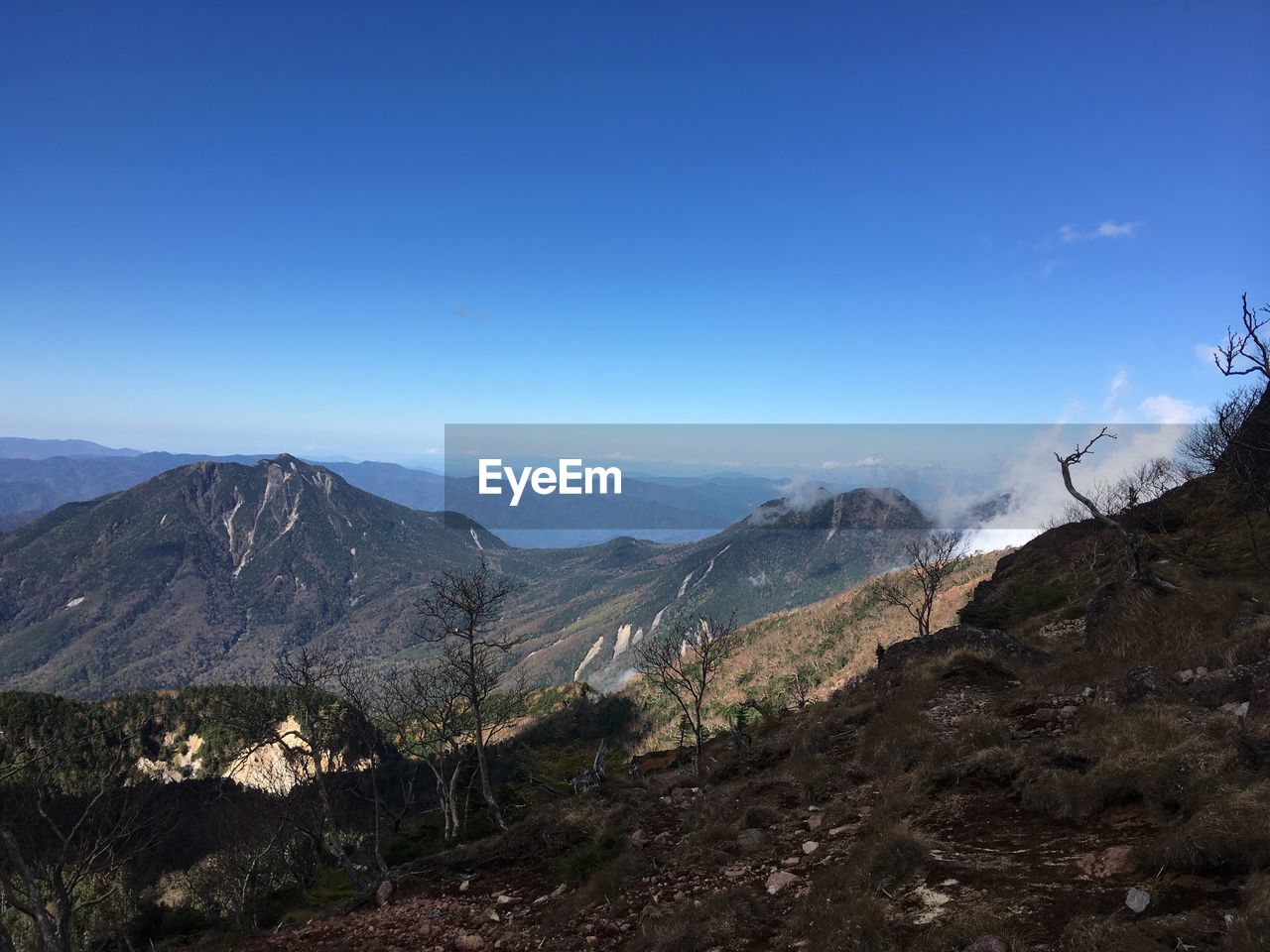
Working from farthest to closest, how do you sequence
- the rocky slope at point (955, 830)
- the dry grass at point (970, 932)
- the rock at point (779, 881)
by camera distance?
the rock at point (779, 881), the rocky slope at point (955, 830), the dry grass at point (970, 932)

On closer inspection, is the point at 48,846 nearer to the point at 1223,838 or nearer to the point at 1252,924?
the point at 1252,924

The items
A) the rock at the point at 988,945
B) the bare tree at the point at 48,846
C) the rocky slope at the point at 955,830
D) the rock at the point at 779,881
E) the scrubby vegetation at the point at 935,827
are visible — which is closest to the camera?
the rock at the point at 988,945

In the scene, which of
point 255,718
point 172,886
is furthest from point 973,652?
point 172,886

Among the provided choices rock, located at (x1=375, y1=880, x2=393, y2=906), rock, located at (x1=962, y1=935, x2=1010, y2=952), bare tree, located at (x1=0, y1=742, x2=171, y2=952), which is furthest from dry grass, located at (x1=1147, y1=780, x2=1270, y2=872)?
bare tree, located at (x1=0, y1=742, x2=171, y2=952)

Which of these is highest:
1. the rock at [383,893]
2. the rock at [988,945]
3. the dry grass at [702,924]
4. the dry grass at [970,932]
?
the rock at [988,945]

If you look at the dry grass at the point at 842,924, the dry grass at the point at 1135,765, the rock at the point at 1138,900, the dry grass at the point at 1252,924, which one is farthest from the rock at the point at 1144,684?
the dry grass at the point at 842,924

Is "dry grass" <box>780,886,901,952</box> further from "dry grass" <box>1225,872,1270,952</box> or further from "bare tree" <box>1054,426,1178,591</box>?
"bare tree" <box>1054,426,1178,591</box>

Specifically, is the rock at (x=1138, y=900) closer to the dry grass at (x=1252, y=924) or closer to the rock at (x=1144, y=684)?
the dry grass at (x=1252, y=924)
